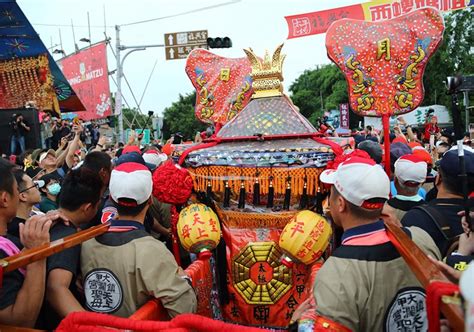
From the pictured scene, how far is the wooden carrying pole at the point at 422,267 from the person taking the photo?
1081 millimetres

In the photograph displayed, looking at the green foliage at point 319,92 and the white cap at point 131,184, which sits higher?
the green foliage at point 319,92

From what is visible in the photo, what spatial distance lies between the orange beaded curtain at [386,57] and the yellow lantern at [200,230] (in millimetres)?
1407

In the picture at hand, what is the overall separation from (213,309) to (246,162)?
1.03 meters

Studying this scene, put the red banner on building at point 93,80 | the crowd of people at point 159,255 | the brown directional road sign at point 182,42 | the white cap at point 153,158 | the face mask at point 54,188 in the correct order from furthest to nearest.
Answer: the red banner on building at point 93,80, the brown directional road sign at point 182,42, the white cap at point 153,158, the face mask at point 54,188, the crowd of people at point 159,255

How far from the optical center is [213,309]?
298cm

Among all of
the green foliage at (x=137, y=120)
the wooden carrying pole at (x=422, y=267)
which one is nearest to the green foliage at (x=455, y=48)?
the green foliage at (x=137, y=120)

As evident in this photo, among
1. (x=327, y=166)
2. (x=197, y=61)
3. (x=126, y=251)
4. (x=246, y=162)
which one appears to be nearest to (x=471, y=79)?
(x=327, y=166)

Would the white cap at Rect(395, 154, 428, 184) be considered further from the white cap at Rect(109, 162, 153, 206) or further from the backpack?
the white cap at Rect(109, 162, 153, 206)

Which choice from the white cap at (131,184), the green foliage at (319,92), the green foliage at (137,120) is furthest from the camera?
the green foliage at (319,92)

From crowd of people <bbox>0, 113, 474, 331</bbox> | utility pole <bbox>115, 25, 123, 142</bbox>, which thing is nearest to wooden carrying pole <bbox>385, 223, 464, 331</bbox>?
crowd of people <bbox>0, 113, 474, 331</bbox>

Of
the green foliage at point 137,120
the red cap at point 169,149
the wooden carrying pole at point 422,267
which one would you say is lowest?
the wooden carrying pole at point 422,267

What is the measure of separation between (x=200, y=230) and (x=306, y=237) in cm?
66

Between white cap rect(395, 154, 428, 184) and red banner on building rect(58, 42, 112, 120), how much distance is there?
701 inches

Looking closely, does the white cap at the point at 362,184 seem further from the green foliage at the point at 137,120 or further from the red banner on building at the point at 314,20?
the green foliage at the point at 137,120
